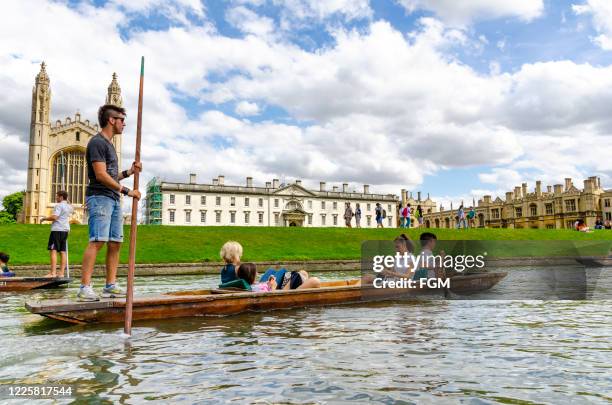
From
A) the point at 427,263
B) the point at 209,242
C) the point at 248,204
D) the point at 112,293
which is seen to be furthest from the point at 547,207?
the point at 112,293

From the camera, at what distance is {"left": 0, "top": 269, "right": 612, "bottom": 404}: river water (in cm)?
398

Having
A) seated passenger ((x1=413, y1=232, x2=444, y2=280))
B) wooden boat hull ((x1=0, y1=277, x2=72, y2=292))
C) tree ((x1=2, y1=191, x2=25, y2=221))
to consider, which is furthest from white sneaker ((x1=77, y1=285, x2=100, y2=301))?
tree ((x1=2, y1=191, x2=25, y2=221))

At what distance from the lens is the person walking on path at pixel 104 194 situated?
6914 millimetres

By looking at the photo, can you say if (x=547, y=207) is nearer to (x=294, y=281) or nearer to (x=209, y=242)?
(x=209, y=242)

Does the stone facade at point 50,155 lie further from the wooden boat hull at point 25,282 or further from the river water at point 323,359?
the river water at point 323,359

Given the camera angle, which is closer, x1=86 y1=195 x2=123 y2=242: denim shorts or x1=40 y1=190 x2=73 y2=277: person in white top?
x1=86 y1=195 x2=123 y2=242: denim shorts

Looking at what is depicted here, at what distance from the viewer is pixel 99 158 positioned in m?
6.94

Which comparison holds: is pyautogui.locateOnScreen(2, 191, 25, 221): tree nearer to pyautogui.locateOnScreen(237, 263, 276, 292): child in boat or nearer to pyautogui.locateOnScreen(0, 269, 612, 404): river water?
pyautogui.locateOnScreen(0, 269, 612, 404): river water

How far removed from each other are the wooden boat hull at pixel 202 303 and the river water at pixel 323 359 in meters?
0.24

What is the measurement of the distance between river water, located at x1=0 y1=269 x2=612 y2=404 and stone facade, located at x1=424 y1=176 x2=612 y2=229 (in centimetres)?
8862

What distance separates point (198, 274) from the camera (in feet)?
72.7

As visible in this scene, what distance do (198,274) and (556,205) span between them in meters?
85.0

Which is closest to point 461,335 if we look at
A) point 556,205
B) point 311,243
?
point 311,243

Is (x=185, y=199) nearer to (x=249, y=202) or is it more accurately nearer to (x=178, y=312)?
(x=249, y=202)
